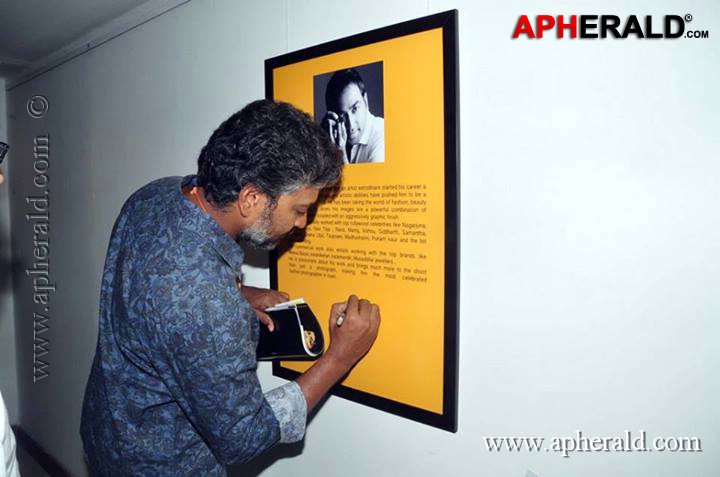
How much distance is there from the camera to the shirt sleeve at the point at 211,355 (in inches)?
37.7

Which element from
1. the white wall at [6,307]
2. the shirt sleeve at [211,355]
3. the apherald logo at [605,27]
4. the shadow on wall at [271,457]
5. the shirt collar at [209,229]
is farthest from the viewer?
the white wall at [6,307]

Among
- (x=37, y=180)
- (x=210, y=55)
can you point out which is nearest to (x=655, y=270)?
(x=210, y=55)

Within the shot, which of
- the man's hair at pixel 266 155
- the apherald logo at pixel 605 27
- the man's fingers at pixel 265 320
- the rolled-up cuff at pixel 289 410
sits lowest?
the rolled-up cuff at pixel 289 410

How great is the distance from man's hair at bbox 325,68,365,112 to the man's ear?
0.36m

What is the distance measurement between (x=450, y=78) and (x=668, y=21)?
0.41 m

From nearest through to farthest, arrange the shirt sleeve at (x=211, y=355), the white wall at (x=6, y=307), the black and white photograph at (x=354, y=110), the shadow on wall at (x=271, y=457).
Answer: the shirt sleeve at (x=211, y=355)
the black and white photograph at (x=354, y=110)
the shadow on wall at (x=271, y=457)
the white wall at (x=6, y=307)

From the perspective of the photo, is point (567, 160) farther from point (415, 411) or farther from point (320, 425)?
point (320, 425)

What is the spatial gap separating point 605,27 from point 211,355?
102 centimetres

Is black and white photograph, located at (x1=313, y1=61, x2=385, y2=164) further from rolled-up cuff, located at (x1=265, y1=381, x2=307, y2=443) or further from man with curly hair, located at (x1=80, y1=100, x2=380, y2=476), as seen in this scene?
rolled-up cuff, located at (x1=265, y1=381, x2=307, y2=443)

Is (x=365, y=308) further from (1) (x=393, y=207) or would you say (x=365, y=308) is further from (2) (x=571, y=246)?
(2) (x=571, y=246)

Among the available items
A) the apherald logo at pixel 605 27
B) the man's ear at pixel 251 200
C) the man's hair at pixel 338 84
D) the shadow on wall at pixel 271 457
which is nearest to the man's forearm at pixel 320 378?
the shadow on wall at pixel 271 457

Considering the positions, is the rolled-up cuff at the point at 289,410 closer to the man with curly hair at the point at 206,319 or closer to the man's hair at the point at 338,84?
the man with curly hair at the point at 206,319

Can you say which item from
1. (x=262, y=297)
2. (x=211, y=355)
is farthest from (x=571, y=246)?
(x=262, y=297)

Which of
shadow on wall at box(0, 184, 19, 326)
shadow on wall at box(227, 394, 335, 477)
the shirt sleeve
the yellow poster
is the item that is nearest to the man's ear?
the shirt sleeve
